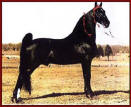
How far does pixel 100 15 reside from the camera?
11922 mm

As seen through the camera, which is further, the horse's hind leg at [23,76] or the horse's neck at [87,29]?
the horse's neck at [87,29]

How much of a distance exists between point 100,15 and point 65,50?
1.58m

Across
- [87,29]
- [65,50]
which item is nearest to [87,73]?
[65,50]

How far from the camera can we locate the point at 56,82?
14977 mm

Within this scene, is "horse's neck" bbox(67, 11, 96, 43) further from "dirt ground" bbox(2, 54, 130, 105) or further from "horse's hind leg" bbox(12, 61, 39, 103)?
"dirt ground" bbox(2, 54, 130, 105)

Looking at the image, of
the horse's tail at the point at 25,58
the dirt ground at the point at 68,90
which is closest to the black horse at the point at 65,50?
the horse's tail at the point at 25,58

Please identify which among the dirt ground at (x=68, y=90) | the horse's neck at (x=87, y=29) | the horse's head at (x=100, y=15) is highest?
the horse's head at (x=100, y=15)

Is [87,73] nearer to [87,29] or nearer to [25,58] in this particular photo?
[87,29]

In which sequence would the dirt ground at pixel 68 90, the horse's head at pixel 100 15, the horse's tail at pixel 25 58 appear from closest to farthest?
1. the horse's tail at pixel 25 58
2. the dirt ground at pixel 68 90
3. the horse's head at pixel 100 15

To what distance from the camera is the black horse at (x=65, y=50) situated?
11602 millimetres

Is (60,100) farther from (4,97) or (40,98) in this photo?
(4,97)

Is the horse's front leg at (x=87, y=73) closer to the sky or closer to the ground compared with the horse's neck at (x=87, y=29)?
closer to the ground

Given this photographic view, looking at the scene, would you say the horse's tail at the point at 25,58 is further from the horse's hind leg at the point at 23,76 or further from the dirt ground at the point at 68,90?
the dirt ground at the point at 68,90

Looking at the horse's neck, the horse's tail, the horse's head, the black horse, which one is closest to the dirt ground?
the black horse
